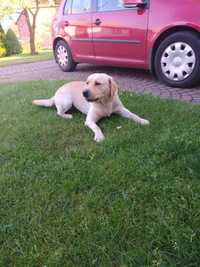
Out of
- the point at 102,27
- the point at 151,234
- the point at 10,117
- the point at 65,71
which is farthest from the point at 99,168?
the point at 65,71

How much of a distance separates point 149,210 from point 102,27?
4.94 m

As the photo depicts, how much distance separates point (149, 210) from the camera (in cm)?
259

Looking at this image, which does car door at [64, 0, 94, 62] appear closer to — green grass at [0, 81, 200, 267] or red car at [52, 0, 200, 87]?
red car at [52, 0, 200, 87]

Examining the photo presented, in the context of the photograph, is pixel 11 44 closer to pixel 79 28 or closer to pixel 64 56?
pixel 64 56

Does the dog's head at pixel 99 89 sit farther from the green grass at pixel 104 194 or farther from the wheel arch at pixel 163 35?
the wheel arch at pixel 163 35

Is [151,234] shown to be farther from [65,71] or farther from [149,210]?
[65,71]

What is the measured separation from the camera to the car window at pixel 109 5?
21.1 ft

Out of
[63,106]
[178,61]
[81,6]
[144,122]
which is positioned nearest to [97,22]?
[81,6]

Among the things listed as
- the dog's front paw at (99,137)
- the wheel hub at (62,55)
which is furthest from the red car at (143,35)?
the dog's front paw at (99,137)

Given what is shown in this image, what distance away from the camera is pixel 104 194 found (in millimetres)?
2861

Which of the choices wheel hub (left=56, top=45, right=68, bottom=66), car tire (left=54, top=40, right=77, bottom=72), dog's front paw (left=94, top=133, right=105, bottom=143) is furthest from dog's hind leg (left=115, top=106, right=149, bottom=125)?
wheel hub (left=56, top=45, right=68, bottom=66)

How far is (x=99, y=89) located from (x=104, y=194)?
5.53 feet

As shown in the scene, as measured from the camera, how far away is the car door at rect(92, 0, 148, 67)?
19.8ft

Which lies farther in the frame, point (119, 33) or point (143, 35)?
point (119, 33)
